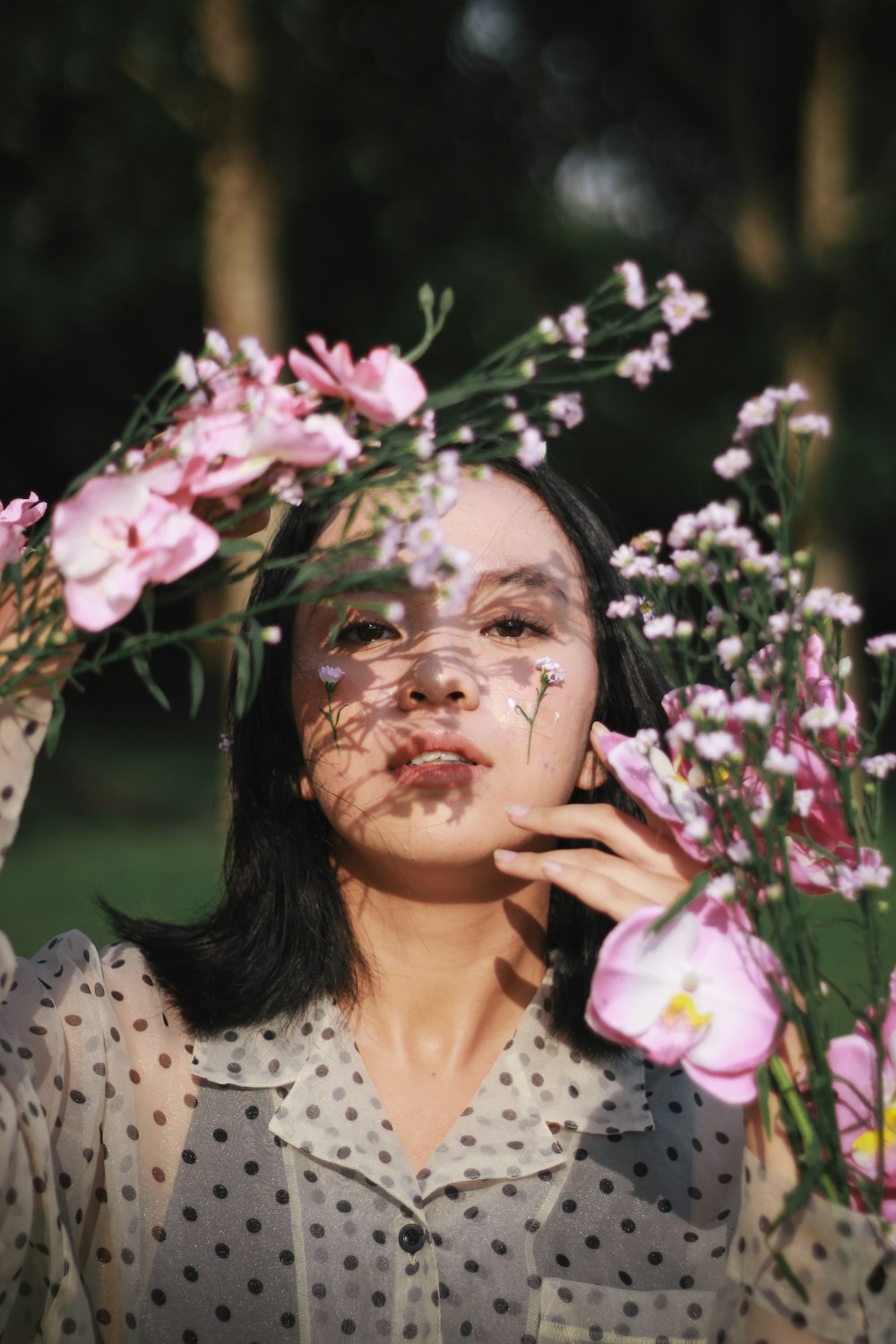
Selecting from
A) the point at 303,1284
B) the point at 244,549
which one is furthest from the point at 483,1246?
the point at 244,549

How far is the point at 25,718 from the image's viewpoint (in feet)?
5.56

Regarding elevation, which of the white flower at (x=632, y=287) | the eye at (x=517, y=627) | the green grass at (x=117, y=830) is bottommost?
the eye at (x=517, y=627)

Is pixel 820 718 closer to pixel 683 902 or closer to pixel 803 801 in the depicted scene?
pixel 803 801

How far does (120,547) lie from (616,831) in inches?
29.8

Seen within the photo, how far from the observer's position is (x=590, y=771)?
237 cm

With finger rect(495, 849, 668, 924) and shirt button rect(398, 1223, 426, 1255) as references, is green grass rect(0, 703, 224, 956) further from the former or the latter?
finger rect(495, 849, 668, 924)

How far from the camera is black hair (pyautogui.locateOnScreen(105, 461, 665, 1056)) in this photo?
7.60 feet

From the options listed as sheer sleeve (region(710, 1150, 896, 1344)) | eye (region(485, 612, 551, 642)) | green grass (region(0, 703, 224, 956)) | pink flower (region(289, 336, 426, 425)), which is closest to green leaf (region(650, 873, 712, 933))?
sheer sleeve (region(710, 1150, 896, 1344))

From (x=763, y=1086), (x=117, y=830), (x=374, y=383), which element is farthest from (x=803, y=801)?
(x=117, y=830)

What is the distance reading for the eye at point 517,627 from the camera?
214 centimetres

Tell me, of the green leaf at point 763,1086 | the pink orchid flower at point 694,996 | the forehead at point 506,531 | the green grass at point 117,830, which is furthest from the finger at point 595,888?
the green grass at point 117,830

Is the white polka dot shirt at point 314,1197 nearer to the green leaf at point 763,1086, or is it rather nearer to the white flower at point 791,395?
the green leaf at point 763,1086

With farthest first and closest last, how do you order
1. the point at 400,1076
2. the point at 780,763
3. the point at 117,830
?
1. the point at 117,830
2. the point at 400,1076
3. the point at 780,763

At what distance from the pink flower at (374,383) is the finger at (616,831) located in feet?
2.04
